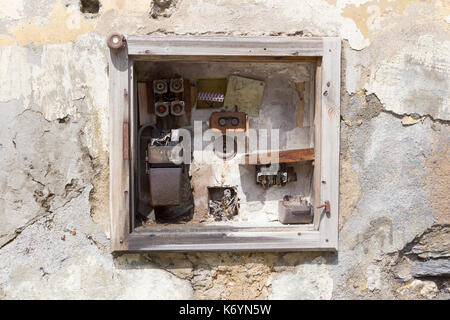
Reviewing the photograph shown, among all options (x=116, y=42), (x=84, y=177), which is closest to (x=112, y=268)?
(x=84, y=177)

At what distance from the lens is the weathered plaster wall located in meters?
2.57

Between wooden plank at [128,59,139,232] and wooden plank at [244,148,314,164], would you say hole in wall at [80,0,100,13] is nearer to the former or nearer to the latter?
wooden plank at [128,59,139,232]

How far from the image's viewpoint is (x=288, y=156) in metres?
2.87

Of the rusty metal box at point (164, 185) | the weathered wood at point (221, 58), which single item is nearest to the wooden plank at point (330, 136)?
the weathered wood at point (221, 58)

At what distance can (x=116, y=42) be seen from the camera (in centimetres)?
250

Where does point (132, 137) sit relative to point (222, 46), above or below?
below

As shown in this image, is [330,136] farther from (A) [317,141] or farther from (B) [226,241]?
(B) [226,241]

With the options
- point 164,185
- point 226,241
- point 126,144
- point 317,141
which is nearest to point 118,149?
point 126,144

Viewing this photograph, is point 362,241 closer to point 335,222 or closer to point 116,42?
point 335,222

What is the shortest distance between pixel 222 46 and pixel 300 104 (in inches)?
29.3

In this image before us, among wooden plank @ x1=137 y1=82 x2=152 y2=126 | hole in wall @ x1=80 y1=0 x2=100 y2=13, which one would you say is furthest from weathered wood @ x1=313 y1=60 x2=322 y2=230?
hole in wall @ x1=80 y1=0 x2=100 y2=13

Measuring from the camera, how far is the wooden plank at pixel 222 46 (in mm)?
2547

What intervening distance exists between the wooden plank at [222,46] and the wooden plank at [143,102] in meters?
0.37

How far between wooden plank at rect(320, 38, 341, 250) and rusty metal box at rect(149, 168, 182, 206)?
0.92m
